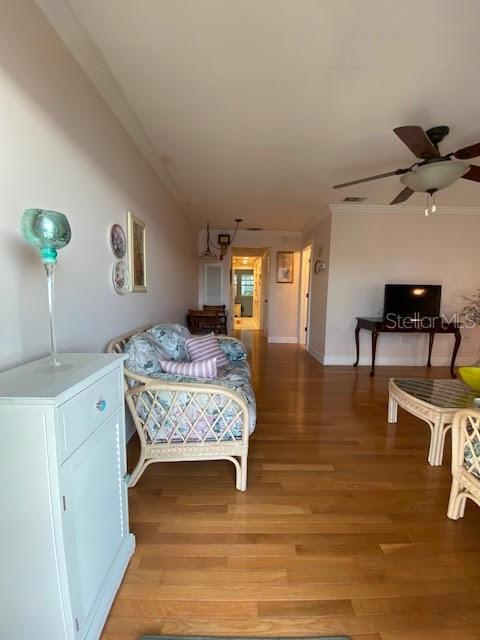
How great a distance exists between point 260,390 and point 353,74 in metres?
2.79

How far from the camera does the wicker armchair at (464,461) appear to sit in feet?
4.33

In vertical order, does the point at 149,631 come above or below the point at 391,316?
below

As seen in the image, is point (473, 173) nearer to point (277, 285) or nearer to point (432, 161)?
point (432, 161)

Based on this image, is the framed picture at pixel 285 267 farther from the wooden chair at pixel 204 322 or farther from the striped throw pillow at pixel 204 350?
the striped throw pillow at pixel 204 350

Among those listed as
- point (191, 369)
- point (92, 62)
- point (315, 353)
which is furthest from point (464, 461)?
point (315, 353)

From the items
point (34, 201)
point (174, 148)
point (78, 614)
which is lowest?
point (78, 614)

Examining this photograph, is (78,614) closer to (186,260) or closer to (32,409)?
(32,409)

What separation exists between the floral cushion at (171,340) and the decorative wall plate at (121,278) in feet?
1.28

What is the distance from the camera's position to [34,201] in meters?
1.18

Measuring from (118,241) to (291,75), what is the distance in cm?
146

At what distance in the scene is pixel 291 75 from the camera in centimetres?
167

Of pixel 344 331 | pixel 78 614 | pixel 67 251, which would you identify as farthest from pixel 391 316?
pixel 78 614

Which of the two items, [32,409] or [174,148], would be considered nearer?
[32,409]

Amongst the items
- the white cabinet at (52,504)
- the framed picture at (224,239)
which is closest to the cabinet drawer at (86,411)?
the white cabinet at (52,504)
